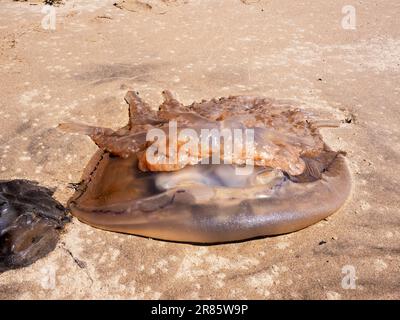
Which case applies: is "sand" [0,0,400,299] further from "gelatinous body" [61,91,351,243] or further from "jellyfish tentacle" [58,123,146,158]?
"gelatinous body" [61,91,351,243]

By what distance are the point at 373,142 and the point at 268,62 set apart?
207 centimetres

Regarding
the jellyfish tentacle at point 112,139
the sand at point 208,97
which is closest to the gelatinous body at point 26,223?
the sand at point 208,97

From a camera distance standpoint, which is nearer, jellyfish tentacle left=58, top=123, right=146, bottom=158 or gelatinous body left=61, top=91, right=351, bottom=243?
gelatinous body left=61, top=91, right=351, bottom=243

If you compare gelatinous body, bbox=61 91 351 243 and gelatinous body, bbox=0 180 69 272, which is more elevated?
gelatinous body, bbox=61 91 351 243

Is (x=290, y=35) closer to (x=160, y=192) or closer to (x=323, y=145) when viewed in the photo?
(x=323, y=145)

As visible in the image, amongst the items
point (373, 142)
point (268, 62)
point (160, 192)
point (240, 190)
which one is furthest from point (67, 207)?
point (268, 62)

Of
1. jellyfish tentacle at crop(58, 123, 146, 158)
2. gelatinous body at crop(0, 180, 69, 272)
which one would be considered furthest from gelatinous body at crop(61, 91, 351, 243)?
gelatinous body at crop(0, 180, 69, 272)

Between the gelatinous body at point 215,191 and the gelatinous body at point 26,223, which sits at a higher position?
the gelatinous body at point 215,191

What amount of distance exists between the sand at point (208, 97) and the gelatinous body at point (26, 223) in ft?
0.28

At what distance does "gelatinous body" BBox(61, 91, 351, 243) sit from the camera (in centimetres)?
257

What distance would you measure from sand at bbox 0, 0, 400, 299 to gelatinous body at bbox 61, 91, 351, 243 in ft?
0.84

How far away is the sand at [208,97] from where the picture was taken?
2670mm

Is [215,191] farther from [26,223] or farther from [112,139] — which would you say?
[26,223]

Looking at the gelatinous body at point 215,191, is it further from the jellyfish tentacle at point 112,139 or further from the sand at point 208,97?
the sand at point 208,97
